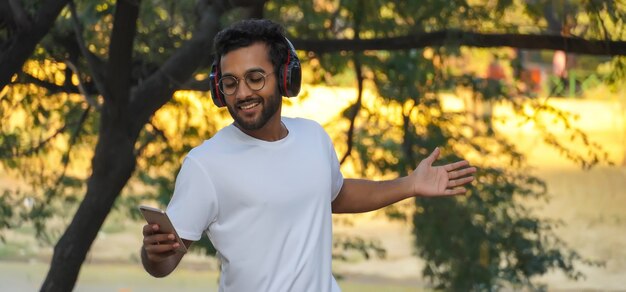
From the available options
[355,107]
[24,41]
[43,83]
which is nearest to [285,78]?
[24,41]

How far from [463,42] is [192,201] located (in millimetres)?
4988

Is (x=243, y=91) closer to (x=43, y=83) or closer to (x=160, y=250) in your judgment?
(x=160, y=250)

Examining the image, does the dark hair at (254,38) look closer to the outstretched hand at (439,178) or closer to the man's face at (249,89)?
the man's face at (249,89)

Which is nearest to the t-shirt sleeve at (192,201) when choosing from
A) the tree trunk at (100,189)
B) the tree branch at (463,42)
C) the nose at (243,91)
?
the nose at (243,91)

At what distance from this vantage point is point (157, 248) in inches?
132

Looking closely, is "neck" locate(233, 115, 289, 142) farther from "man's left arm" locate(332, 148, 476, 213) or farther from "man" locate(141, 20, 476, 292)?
"man's left arm" locate(332, 148, 476, 213)

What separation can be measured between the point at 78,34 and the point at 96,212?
1.03 m

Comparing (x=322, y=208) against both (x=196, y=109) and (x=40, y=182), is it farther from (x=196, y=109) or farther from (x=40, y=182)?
(x=196, y=109)

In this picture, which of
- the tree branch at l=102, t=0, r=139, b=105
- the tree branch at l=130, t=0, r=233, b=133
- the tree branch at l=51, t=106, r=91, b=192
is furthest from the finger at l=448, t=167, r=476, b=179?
the tree branch at l=51, t=106, r=91, b=192

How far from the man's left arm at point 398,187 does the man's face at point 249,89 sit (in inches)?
17.9

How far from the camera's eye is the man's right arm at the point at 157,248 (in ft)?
11.0

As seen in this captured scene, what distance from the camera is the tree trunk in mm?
7668

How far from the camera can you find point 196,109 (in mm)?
Result: 10719

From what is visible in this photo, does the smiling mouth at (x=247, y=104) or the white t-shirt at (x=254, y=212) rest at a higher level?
the smiling mouth at (x=247, y=104)
